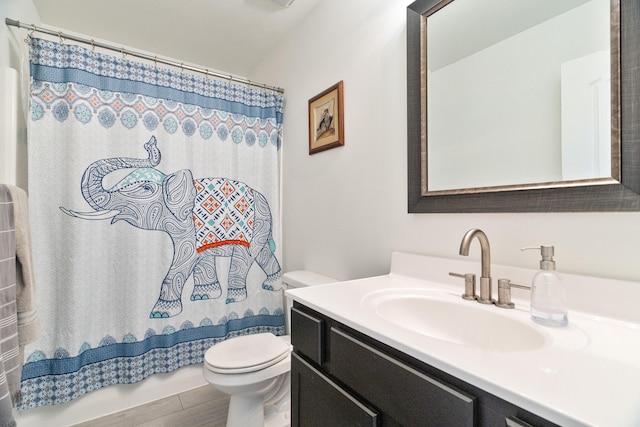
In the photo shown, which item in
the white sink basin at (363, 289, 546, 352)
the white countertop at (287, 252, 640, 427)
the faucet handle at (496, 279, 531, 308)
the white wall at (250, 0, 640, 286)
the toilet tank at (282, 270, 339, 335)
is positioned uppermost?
the white wall at (250, 0, 640, 286)

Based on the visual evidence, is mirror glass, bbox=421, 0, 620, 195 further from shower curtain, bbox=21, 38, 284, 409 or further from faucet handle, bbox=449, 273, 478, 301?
shower curtain, bbox=21, 38, 284, 409

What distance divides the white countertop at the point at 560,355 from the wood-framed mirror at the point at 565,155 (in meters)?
0.21

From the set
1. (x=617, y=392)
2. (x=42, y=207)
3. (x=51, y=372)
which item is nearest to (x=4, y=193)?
(x=42, y=207)

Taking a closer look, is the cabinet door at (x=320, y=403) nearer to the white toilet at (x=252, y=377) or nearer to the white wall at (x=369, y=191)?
the white toilet at (x=252, y=377)

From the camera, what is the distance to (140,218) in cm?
165

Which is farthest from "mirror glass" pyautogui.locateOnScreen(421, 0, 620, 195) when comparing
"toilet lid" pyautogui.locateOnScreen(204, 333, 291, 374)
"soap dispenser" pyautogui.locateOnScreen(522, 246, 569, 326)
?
"toilet lid" pyautogui.locateOnScreen(204, 333, 291, 374)

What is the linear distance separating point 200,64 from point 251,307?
2.10 meters

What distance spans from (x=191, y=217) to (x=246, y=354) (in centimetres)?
88

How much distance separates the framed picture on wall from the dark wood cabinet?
1.01 m

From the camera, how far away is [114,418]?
1571 mm

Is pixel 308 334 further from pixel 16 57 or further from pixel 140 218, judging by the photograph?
pixel 16 57

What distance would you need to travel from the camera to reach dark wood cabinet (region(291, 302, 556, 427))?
0.50m

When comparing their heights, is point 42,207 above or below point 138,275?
above

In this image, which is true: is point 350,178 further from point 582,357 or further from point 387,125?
point 582,357
